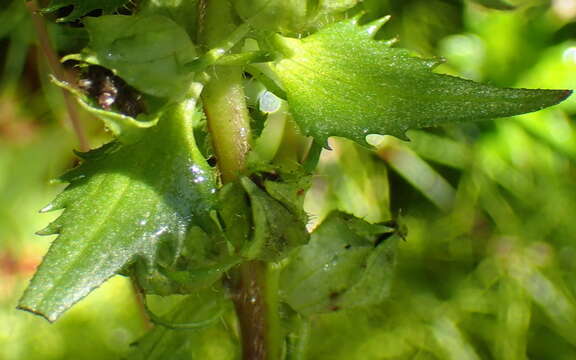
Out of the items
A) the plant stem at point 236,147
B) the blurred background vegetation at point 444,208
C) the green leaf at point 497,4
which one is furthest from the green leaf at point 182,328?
the blurred background vegetation at point 444,208

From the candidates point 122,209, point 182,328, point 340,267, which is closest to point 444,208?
point 340,267

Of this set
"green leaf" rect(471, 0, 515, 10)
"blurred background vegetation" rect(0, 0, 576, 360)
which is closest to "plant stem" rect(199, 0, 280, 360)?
"green leaf" rect(471, 0, 515, 10)

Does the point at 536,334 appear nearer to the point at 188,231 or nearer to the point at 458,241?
the point at 458,241

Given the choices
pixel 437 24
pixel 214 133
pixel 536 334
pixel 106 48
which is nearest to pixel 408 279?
pixel 536 334

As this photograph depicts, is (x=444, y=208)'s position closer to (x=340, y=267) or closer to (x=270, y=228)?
(x=340, y=267)

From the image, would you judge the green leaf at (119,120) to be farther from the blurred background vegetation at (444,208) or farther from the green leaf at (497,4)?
the blurred background vegetation at (444,208)
